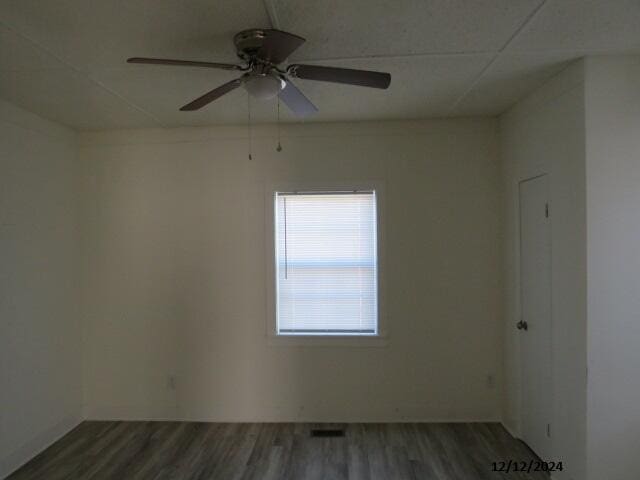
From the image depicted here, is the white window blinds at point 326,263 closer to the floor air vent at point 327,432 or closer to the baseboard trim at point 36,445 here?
the floor air vent at point 327,432

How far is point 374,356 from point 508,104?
2.44 m

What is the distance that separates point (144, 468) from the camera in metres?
2.59

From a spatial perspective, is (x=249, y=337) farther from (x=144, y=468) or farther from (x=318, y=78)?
(x=318, y=78)

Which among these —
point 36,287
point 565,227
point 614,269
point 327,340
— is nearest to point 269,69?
point 565,227

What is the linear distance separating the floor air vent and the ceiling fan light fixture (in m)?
2.70

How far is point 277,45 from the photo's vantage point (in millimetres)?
1496

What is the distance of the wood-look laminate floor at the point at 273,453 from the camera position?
8.22 feet

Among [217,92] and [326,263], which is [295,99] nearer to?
[217,92]

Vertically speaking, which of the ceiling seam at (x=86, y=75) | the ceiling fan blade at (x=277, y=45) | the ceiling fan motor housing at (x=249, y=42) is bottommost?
the ceiling fan blade at (x=277, y=45)

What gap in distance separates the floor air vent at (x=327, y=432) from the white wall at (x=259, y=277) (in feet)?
0.47

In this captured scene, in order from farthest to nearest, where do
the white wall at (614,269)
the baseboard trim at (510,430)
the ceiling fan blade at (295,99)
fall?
1. the baseboard trim at (510,430)
2. the white wall at (614,269)
3. the ceiling fan blade at (295,99)

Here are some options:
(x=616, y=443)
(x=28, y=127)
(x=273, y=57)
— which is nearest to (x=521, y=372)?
(x=616, y=443)

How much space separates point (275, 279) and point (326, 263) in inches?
19.6

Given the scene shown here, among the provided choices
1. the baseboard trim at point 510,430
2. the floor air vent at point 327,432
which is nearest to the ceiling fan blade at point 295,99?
the floor air vent at point 327,432
